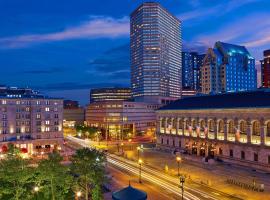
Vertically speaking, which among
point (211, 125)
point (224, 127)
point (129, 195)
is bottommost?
point (129, 195)

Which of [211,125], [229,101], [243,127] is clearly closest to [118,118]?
[211,125]

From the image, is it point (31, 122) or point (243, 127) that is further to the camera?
point (31, 122)

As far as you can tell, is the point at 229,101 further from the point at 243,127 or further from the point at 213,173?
the point at 213,173

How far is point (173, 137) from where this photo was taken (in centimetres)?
11588

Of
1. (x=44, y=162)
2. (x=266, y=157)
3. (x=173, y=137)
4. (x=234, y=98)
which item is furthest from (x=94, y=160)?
(x=173, y=137)

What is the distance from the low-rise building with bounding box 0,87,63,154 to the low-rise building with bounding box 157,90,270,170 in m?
39.8

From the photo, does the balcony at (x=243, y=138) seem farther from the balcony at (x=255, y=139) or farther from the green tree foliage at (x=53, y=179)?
the green tree foliage at (x=53, y=179)

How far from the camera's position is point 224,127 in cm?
9175

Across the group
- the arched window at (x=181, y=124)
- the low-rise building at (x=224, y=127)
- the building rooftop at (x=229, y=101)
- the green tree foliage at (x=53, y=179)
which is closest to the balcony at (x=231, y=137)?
the low-rise building at (x=224, y=127)

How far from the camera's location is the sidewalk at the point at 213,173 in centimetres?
6004

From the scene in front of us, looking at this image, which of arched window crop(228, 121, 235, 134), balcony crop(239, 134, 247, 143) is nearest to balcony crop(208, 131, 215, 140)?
arched window crop(228, 121, 235, 134)

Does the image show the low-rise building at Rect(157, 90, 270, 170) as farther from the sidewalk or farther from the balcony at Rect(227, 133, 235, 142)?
the sidewalk

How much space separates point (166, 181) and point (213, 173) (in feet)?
44.5

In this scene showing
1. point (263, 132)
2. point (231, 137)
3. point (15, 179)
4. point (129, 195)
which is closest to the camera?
point (129, 195)
